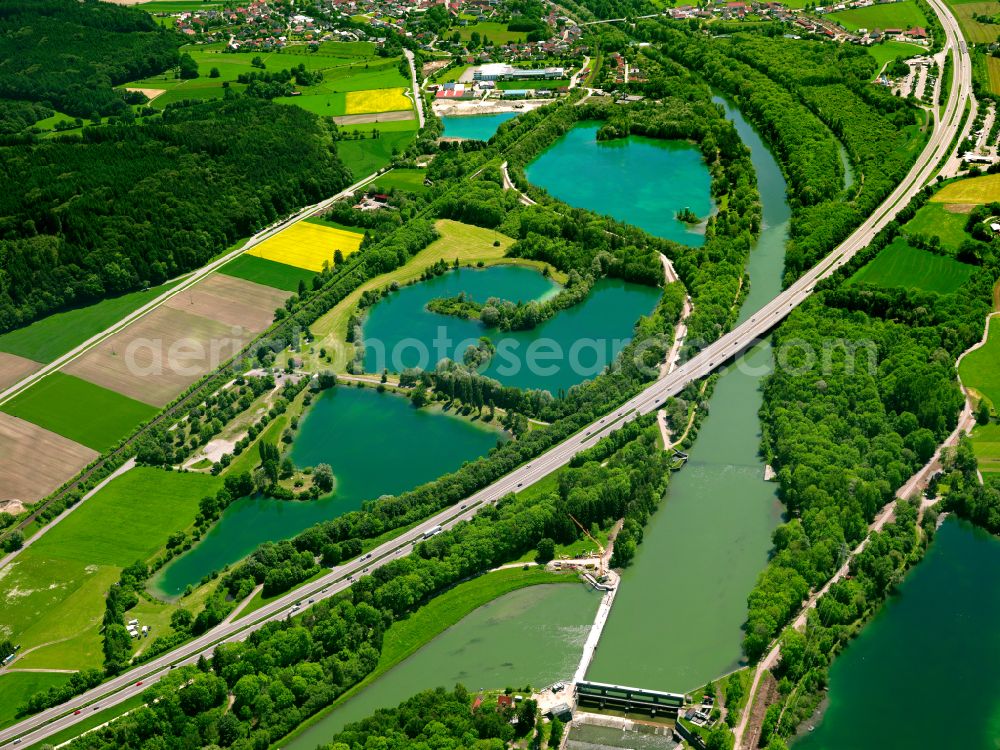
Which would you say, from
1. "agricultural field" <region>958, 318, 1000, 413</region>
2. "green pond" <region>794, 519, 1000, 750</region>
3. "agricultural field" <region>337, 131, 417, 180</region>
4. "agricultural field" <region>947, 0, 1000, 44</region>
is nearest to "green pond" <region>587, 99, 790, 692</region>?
"green pond" <region>794, 519, 1000, 750</region>

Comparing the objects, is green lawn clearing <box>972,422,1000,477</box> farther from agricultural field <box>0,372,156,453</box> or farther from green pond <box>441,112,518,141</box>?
green pond <box>441,112,518,141</box>

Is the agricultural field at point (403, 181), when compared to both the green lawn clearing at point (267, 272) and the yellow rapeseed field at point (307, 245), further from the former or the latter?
the green lawn clearing at point (267, 272)

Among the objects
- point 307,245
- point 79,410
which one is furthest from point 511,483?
point 307,245

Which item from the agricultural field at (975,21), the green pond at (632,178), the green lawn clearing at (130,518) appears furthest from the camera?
the agricultural field at (975,21)

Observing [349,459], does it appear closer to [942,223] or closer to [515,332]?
[515,332]

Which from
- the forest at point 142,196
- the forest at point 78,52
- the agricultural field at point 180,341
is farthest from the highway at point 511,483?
the forest at point 78,52

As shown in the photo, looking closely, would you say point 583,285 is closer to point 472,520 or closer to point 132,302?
point 472,520
